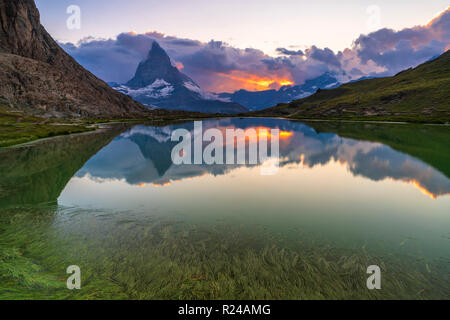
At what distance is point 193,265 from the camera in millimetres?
12281

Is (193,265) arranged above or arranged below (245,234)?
below

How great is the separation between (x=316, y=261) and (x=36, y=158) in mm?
49163

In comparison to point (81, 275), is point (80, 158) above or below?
above

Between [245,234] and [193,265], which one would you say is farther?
[245,234]

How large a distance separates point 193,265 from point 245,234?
4.76m

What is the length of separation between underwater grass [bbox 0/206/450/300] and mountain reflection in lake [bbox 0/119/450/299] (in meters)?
0.06

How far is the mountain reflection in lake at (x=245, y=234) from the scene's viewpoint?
35.6 feet

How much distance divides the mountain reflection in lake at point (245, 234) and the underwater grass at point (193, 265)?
0.21 feet

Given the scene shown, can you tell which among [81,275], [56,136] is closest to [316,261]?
[81,275]
